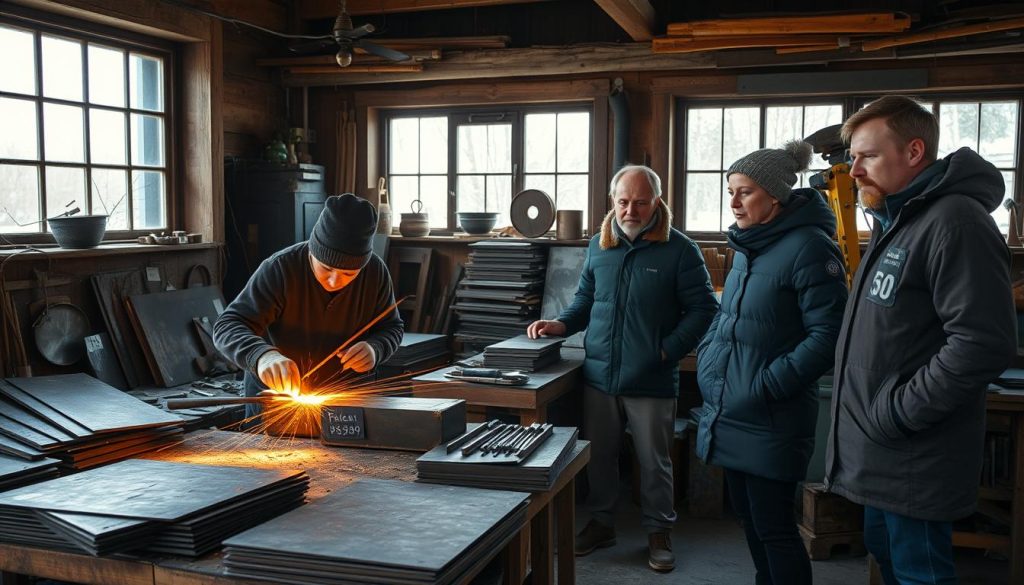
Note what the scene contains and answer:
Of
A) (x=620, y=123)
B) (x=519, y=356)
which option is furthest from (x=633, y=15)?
(x=519, y=356)

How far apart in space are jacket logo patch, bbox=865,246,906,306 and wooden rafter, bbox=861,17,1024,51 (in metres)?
3.03

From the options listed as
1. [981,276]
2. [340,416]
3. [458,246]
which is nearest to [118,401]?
[340,416]

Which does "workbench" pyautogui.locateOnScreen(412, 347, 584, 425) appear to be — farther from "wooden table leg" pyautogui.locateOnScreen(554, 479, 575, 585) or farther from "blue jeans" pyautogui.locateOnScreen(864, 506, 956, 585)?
"blue jeans" pyautogui.locateOnScreen(864, 506, 956, 585)

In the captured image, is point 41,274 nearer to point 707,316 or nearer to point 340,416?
point 340,416

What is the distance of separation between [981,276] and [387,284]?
2072 mm

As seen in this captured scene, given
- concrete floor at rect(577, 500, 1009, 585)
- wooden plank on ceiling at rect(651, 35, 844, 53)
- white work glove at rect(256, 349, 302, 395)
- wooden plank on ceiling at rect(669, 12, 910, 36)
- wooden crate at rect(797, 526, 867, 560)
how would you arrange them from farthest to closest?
wooden plank on ceiling at rect(651, 35, 844, 53), wooden plank on ceiling at rect(669, 12, 910, 36), wooden crate at rect(797, 526, 867, 560), concrete floor at rect(577, 500, 1009, 585), white work glove at rect(256, 349, 302, 395)

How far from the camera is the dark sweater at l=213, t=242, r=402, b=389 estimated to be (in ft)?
10.3

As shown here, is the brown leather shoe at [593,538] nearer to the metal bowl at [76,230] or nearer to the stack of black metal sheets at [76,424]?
the stack of black metal sheets at [76,424]

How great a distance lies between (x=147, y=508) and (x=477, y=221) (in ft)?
13.7

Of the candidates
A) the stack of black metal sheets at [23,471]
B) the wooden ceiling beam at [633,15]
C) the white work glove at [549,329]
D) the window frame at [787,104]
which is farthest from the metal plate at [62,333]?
the window frame at [787,104]

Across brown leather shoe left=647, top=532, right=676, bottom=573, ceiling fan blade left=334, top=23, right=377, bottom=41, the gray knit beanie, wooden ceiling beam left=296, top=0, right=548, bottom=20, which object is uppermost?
wooden ceiling beam left=296, top=0, right=548, bottom=20

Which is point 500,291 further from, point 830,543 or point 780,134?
point 830,543

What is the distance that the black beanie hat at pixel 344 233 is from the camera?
2932mm

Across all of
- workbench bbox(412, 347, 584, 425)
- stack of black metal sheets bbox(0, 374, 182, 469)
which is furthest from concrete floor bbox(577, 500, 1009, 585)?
stack of black metal sheets bbox(0, 374, 182, 469)
